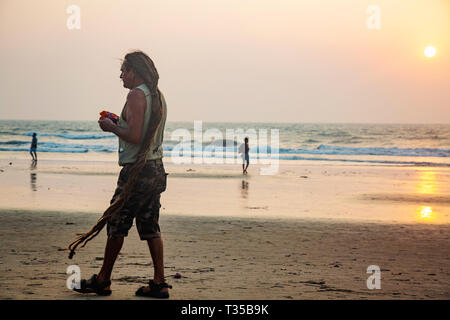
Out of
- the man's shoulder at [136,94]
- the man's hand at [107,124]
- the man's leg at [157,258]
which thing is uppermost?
the man's shoulder at [136,94]

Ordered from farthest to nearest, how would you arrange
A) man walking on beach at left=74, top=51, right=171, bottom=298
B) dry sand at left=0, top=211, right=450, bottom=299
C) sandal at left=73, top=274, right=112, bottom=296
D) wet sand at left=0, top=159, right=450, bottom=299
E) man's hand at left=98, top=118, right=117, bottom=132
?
1. wet sand at left=0, top=159, right=450, bottom=299
2. dry sand at left=0, top=211, right=450, bottom=299
3. sandal at left=73, top=274, right=112, bottom=296
4. man walking on beach at left=74, top=51, right=171, bottom=298
5. man's hand at left=98, top=118, right=117, bottom=132

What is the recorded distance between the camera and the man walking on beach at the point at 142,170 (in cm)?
496

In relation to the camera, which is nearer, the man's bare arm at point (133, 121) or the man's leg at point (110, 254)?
the man's bare arm at point (133, 121)

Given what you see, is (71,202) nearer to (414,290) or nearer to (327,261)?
(327,261)

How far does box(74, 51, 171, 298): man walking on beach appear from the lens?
16.3ft

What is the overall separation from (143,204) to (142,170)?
0.30 meters

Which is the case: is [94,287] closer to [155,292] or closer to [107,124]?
[155,292]

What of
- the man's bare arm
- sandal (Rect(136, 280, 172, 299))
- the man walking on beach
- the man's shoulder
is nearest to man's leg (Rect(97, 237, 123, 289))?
the man walking on beach

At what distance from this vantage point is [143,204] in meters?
5.04

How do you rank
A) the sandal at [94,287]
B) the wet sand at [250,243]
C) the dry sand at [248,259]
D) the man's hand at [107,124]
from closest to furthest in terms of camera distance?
the man's hand at [107,124] → the sandal at [94,287] → the dry sand at [248,259] → the wet sand at [250,243]

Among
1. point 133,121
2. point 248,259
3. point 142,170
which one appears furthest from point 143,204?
point 248,259

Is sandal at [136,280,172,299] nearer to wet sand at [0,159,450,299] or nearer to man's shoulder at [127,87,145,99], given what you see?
wet sand at [0,159,450,299]

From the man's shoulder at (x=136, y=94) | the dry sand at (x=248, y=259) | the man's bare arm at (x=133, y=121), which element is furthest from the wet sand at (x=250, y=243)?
the man's shoulder at (x=136, y=94)

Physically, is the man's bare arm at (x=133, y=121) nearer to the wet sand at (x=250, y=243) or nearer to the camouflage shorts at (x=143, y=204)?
the camouflage shorts at (x=143, y=204)
